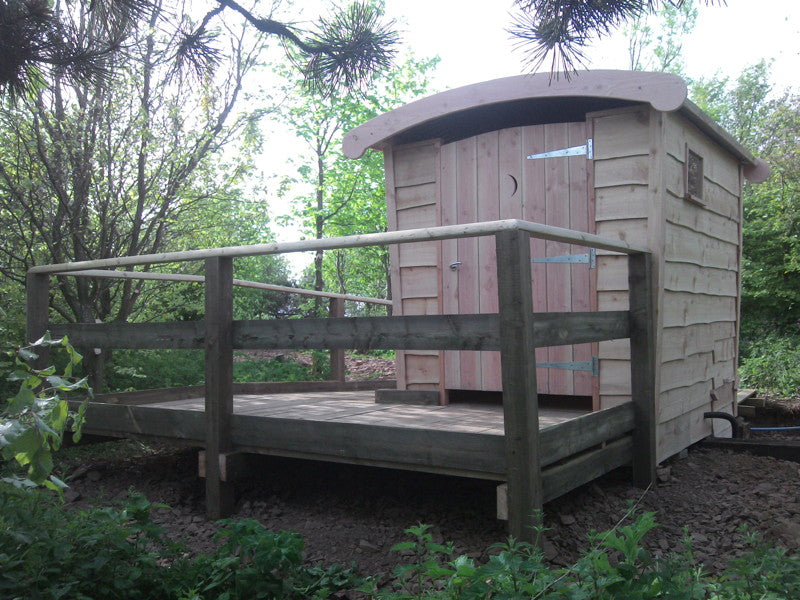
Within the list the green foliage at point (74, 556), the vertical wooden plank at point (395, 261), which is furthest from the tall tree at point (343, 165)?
the green foliage at point (74, 556)

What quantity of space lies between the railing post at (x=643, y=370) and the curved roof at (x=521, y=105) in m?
0.99

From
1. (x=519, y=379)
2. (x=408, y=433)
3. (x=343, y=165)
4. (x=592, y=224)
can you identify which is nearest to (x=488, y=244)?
(x=592, y=224)

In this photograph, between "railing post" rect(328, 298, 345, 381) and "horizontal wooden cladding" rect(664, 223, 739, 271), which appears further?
"railing post" rect(328, 298, 345, 381)

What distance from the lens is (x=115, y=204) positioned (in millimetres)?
6207

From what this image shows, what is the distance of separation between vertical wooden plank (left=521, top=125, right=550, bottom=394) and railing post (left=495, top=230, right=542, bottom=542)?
1756 mm

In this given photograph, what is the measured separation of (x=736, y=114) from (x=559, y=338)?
21600 millimetres

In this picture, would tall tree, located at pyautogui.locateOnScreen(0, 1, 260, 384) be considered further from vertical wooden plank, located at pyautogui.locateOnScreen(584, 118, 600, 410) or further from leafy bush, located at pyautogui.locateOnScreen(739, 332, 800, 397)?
leafy bush, located at pyautogui.locateOnScreen(739, 332, 800, 397)

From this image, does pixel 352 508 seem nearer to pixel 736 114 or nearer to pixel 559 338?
pixel 559 338

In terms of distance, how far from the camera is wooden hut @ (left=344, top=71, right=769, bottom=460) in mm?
4395

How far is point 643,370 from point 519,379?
5.09 feet

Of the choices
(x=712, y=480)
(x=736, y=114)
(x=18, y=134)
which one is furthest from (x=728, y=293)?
(x=736, y=114)

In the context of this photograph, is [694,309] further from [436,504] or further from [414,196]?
[436,504]

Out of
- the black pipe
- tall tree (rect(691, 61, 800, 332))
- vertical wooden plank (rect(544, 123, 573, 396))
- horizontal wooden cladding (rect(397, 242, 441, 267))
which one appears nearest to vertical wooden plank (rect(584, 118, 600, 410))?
vertical wooden plank (rect(544, 123, 573, 396))

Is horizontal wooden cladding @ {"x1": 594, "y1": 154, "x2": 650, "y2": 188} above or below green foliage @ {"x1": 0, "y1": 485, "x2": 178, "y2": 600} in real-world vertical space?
above
